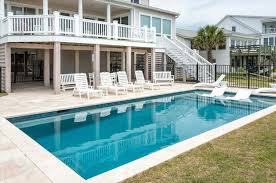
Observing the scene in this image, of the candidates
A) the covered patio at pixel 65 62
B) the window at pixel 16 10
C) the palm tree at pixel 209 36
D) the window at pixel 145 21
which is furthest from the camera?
the palm tree at pixel 209 36

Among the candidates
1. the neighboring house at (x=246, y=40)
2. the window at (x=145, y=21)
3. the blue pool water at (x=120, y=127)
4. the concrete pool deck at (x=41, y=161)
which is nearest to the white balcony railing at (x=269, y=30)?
the neighboring house at (x=246, y=40)

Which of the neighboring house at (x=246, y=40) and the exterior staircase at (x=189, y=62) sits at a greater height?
the neighboring house at (x=246, y=40)

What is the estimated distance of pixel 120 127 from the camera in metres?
9.43

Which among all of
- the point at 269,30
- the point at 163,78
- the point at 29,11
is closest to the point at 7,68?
the point at 29,11

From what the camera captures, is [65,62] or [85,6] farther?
[65,62]

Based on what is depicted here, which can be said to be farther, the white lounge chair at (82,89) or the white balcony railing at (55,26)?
the white balcony railing at (55,26)

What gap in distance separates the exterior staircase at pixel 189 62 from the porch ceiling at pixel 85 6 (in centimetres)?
463

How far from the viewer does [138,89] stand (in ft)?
55.4

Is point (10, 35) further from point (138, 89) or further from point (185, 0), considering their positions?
point (185, 0)

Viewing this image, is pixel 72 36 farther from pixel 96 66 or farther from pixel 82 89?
pixel 82 89

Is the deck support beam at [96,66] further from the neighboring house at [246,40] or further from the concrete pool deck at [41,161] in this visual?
the neighboring house at [246,40]

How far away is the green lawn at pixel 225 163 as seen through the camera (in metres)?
4.33

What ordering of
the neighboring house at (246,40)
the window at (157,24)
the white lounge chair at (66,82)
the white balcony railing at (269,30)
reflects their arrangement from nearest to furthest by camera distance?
the white lounge chair at (66,82)
the window at (157,24)
the neighboring house at (246,40)
the white balcony railing at (269,30)

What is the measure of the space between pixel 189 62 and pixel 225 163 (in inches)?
707
